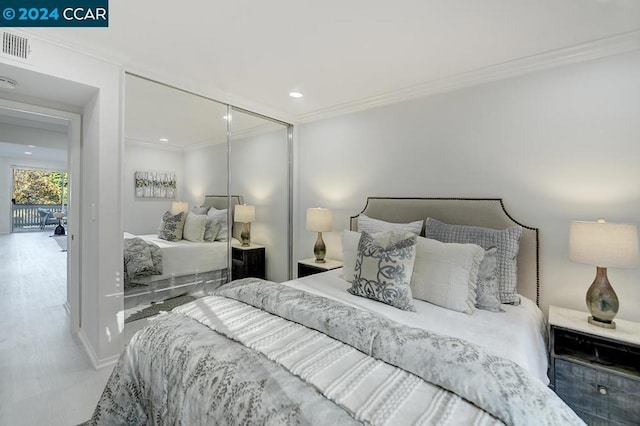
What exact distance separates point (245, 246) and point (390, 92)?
7.52 feet

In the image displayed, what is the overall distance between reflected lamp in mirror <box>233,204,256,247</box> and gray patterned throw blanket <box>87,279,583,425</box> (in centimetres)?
175

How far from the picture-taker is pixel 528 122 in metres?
2.26

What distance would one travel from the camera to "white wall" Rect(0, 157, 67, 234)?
340cm

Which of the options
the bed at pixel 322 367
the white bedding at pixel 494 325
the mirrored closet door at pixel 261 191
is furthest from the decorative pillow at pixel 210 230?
→ the white bedding at pixel 494 325

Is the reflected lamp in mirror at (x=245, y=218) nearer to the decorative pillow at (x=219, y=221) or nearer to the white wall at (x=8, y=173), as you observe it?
the decorative pillow at (x=219, y=221)

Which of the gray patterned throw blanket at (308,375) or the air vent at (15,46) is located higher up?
the air vent at (15,46)

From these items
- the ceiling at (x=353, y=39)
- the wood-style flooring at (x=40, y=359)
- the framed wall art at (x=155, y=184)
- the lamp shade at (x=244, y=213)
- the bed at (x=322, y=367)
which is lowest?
the wood-style flooring at (x=40, y=359)

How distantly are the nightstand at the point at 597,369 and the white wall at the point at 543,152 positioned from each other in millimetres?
353

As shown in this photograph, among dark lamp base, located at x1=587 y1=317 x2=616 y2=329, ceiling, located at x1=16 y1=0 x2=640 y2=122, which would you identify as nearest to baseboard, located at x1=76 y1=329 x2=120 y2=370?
ceiling, located at x1=16 y1=0 x2=640 y2=122

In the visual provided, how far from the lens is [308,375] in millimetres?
1032

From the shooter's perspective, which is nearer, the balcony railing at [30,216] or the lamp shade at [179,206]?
the lamp shade at [179,206]

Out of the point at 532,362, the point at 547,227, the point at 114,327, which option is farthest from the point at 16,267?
the point at 547,227

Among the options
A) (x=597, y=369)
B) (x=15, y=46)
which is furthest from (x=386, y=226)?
(x=15, y=46)

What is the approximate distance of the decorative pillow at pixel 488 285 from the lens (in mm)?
1858
